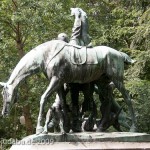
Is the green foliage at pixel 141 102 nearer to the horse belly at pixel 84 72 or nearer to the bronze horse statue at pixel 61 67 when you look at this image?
the bronze horse statue at pixel 61 67

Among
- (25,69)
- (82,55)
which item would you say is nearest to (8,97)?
(25,69)

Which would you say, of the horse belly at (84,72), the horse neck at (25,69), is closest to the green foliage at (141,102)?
the horse belly at (84,72)

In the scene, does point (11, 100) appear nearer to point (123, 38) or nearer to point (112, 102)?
point (112, 102)

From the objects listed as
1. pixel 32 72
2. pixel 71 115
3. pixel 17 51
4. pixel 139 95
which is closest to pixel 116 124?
pixel 71 115

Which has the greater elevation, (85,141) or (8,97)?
(8,97)

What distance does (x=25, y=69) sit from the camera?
7.64 metres

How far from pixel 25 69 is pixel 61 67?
661mm

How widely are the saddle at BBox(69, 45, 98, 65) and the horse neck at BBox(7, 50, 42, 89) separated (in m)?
0.64

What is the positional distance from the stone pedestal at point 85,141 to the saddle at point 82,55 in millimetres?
1345

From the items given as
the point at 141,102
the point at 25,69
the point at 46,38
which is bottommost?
the point at 141,102

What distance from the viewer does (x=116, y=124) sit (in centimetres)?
855

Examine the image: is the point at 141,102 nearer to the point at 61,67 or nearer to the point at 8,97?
the point at 61,67

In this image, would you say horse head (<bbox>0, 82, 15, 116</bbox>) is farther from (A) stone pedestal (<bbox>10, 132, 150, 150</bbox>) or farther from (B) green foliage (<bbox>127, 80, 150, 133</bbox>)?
(B) green foliage (<bbox>127, 80, 150, 133</bbox>)

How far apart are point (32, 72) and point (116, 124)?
214 centimetres
